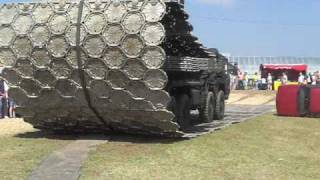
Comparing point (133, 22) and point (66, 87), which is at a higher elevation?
point (133, 22)

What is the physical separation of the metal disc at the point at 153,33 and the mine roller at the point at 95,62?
0.06 ft

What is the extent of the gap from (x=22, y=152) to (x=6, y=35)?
255 centimetres

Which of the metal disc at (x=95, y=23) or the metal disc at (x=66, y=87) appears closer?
the metal disc at (x=95, y=23)

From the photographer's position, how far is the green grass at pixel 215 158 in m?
10.2

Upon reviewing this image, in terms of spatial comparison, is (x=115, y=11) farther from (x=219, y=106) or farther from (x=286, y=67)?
(x=286, y=67)

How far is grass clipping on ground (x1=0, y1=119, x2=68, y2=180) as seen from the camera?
1039 cm

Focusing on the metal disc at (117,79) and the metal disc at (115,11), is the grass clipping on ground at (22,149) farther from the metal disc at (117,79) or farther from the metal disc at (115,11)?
the metal disc at (115,11)

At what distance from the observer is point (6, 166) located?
10.7m

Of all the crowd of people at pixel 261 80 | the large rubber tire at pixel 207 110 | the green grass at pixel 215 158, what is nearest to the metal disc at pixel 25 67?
the green grass at pixel 215 158

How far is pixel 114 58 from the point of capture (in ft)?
41.3

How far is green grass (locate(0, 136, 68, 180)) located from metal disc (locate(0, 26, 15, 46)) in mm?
2144

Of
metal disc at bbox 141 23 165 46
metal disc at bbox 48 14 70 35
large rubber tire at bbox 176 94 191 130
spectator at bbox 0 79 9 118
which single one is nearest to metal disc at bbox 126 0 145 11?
metal disc at bbox 141 23 165 46

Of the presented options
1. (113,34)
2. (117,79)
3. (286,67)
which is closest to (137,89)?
(117,79)

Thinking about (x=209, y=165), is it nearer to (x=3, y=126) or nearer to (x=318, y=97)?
(x=3, y=126)
